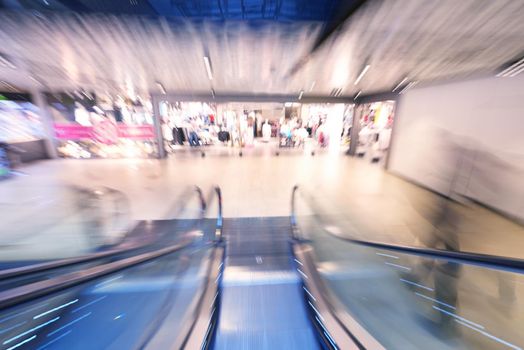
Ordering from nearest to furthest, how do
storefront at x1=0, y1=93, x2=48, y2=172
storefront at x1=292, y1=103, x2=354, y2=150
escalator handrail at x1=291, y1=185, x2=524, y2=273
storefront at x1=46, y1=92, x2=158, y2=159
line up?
escalator handrail at x1=291, y1=185, x2=524, y2=273 < storefront at x1=0, y1=93, x2=48, y2=172 < storefront at x1=46, y1=92, x2=158, y2=159 < storefront at x1=292, y1=103, x2=354, y2=150

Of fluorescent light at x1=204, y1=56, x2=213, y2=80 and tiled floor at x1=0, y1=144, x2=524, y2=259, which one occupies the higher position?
fluorescent light at x1=204, y1=56, x2=213, y2=80

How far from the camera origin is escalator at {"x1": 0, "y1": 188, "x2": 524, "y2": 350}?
1.61m

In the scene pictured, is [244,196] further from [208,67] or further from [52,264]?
[52,264]

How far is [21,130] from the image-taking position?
8016 millimetres

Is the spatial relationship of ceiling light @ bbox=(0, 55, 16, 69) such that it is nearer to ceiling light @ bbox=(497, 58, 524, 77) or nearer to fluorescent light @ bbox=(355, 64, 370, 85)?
fluorescent light @ bbox=(355, 64, 370, 85)

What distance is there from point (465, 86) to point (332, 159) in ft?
16.2

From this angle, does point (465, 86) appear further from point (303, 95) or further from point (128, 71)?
point (128, 71)

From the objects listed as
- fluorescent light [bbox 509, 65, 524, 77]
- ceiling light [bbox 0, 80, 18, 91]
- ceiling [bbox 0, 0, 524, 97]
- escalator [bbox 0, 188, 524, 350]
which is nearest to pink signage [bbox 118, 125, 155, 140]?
ceiling [bbox 0, 0, 524, 97]

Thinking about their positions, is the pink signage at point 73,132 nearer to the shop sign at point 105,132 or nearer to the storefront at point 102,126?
the storefront at point 102,126

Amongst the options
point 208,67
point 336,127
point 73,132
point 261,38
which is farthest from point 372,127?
point 73,132

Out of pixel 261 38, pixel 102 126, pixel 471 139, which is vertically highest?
pixel 261 38

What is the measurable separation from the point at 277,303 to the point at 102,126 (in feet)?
33.6

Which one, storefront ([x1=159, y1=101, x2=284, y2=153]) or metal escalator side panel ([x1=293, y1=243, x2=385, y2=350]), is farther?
storefront ([x1=159, y1=101, x2=284, y2=153])

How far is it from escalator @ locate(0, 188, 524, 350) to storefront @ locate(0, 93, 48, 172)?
8.46 meters
